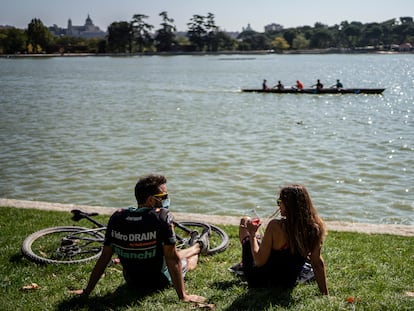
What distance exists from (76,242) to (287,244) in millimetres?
3434

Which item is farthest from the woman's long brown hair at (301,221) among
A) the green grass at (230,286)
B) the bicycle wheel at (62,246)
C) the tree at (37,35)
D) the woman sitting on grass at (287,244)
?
the tree at (37,35)

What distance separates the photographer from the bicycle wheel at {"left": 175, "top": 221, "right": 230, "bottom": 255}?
7604mm

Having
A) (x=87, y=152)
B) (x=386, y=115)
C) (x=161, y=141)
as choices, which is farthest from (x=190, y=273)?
(x=386, y=115)

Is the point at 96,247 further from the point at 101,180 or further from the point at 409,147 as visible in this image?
the point at 409,147

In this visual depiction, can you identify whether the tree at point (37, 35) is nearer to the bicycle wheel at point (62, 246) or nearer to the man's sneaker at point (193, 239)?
the bicycle wheel at point (62, 246)

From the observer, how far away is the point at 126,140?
78.2 ft

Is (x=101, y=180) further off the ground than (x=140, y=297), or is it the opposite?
(x=140, y=297)

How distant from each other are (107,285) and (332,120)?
91.7 ft

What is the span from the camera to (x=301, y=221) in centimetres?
552

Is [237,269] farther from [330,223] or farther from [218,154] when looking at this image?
[218,154]

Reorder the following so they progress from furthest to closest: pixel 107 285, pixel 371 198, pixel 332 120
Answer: pixel 332 120, pixel 371 198, pixel 107 285

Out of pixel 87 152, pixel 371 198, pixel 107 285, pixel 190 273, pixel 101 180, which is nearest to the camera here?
pixel 107 285

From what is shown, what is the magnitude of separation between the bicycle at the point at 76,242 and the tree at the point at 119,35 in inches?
7469

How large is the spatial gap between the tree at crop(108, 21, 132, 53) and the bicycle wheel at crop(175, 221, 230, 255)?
18971 cm
